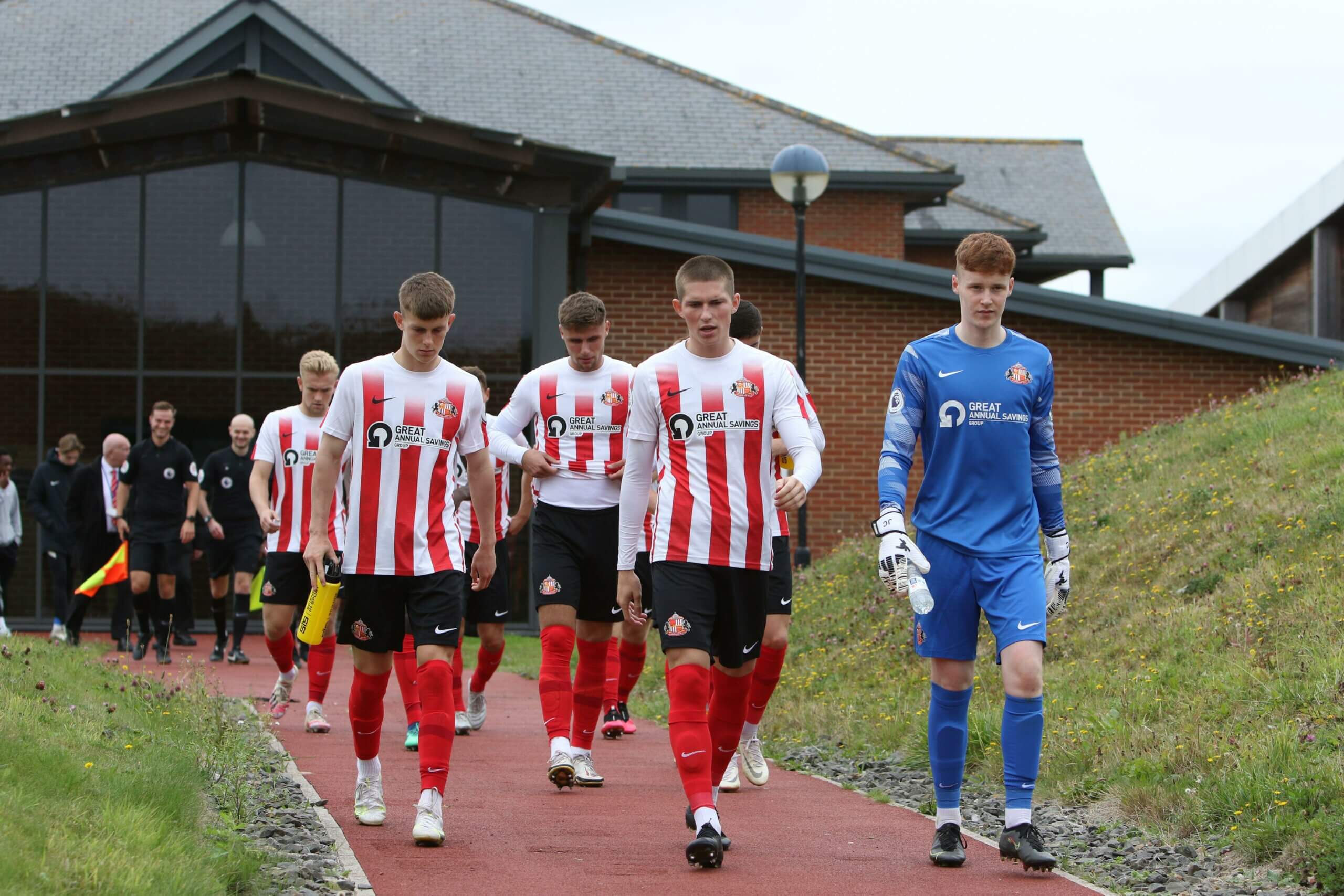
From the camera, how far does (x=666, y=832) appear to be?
6.32m

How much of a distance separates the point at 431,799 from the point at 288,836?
536 mm

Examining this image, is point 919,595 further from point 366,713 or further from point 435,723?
point 366,713

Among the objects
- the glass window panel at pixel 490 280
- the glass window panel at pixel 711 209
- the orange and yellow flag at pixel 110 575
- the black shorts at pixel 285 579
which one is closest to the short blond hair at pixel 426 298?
the black shorts at pixel 285 579

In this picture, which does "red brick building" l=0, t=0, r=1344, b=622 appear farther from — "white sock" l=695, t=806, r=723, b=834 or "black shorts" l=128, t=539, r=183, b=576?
"white sock" l=695, t=806, r=723, b=834

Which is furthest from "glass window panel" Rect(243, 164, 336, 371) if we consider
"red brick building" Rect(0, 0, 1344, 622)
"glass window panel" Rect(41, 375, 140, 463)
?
"glass window panel" Rect(41, 375, 140, 463)

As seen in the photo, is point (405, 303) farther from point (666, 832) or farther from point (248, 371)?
point (248, 371)

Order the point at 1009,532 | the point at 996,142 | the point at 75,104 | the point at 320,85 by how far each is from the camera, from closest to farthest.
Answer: the point at 1009,532, the point at 75,104, the point at 320,85, the point at 996,142

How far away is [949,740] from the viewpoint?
19.3ft

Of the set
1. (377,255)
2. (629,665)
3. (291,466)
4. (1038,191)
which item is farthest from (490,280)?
(1038,191)

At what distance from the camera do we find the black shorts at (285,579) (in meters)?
9.73

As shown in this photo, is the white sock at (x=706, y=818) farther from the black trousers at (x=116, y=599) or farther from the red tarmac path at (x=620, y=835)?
the black trousers at (x=116, y=599)

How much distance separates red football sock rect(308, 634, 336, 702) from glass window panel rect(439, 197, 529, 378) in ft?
30.8

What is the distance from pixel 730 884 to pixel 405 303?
102 inches

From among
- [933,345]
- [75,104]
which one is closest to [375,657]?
[933,345]
